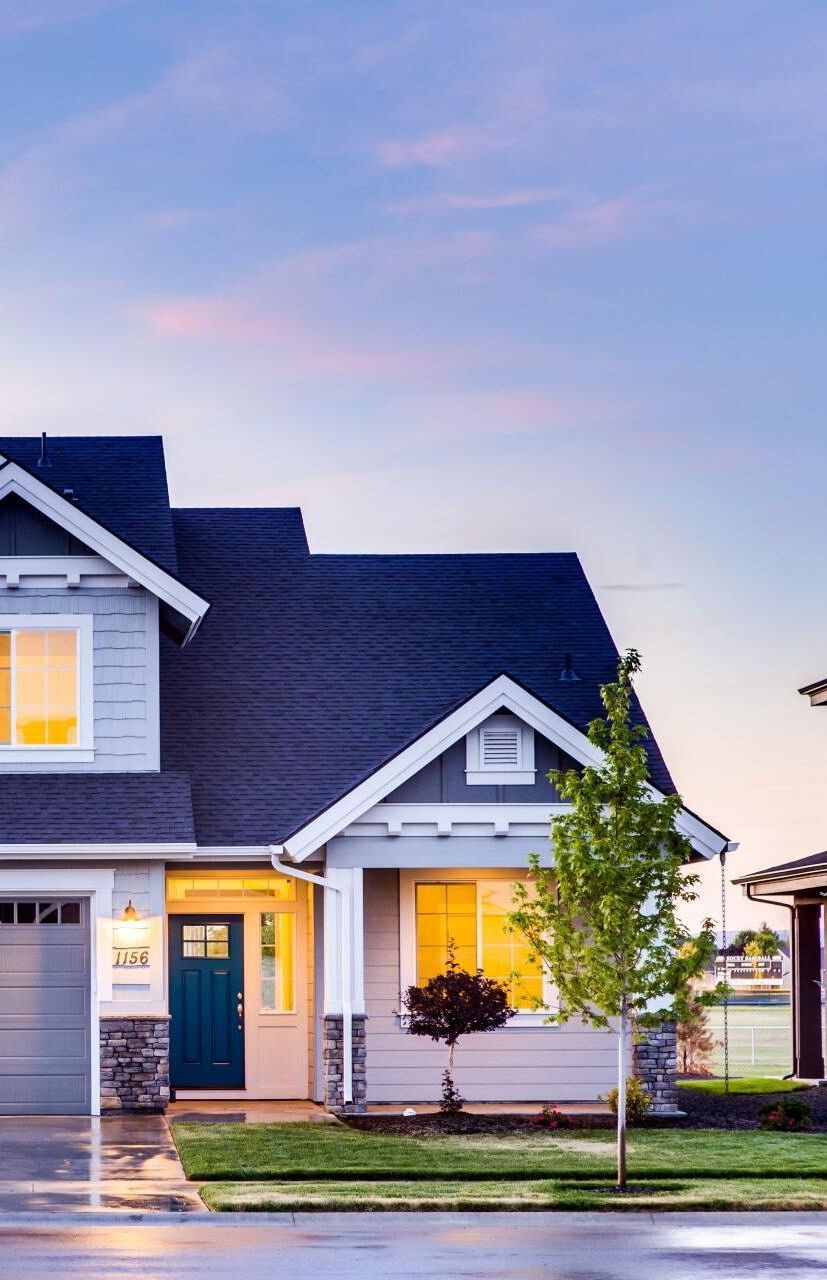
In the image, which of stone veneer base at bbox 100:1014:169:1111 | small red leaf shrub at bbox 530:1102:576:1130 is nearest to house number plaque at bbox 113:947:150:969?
stone veneer base at bbox 100:1014:169:1111

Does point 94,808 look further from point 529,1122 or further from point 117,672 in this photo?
point 529,1122

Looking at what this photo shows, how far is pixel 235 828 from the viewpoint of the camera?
Answer: 22.9 m

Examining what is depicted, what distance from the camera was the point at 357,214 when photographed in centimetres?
2517

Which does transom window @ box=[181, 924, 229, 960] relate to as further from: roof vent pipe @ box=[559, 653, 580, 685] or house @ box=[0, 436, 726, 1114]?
roof vent pipe @ box=[559, 653, 580, 685]

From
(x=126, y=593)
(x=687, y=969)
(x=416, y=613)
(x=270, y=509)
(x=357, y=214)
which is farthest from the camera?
(x=270, y=509)

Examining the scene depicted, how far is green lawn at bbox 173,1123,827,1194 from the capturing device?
16641 mm

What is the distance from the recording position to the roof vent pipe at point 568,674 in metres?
25.6

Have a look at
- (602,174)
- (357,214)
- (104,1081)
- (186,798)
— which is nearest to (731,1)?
(602,174)

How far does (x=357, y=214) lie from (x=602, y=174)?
11.2 ft

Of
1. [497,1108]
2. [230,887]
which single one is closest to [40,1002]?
[230,887]

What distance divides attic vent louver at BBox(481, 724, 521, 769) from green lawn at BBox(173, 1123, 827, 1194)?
447 cm

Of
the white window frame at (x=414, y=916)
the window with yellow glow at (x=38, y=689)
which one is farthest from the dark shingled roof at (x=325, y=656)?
the window with yellow glow at (x=38, y=689)

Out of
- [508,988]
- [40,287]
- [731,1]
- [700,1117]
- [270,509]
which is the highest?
[731,1]

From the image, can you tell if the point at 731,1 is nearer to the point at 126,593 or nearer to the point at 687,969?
the point at 126,593
